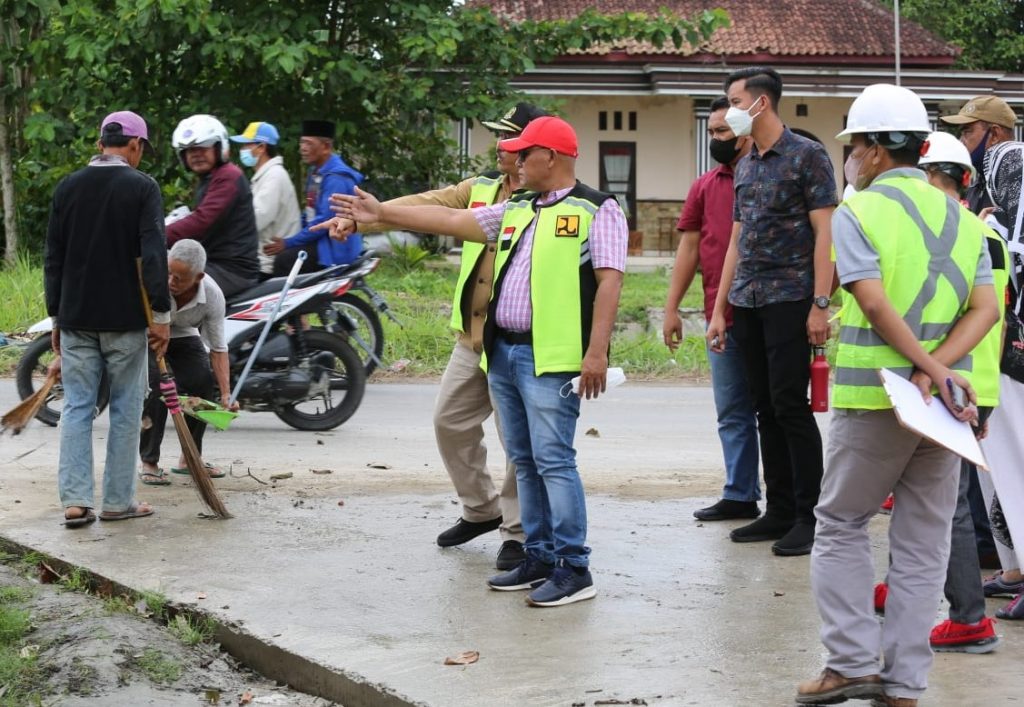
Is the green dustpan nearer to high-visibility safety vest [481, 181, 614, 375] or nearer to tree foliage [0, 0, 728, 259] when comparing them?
high-visibility safety vest [481, 181, 614, 375]

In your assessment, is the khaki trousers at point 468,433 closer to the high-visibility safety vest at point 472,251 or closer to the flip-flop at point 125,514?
the high-visibility safety vest at point 472,251

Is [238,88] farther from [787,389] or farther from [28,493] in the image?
[787,389]

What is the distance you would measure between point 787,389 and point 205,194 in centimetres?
418

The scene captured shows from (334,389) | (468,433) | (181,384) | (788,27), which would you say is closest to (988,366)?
(468,433)

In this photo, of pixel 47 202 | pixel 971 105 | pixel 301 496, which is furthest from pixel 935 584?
pixel 47 202

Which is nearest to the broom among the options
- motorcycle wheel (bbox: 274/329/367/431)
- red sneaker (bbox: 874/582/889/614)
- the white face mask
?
motorcycle wheel (bbox: 274/329/367/431)

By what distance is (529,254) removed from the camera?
5.45 metres

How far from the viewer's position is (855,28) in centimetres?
3127

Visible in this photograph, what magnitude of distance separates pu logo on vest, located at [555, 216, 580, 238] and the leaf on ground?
62.7 inches

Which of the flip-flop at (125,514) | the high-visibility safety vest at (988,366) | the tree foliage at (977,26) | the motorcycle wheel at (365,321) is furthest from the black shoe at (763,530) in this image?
the tree foliage at (977,26)

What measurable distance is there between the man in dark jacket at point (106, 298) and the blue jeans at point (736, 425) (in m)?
2.63

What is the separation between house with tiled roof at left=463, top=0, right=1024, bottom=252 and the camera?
95.9ft

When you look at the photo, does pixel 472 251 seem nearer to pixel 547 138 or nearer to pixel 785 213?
pixel 547 138

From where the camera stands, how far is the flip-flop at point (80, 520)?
6.64 meters
